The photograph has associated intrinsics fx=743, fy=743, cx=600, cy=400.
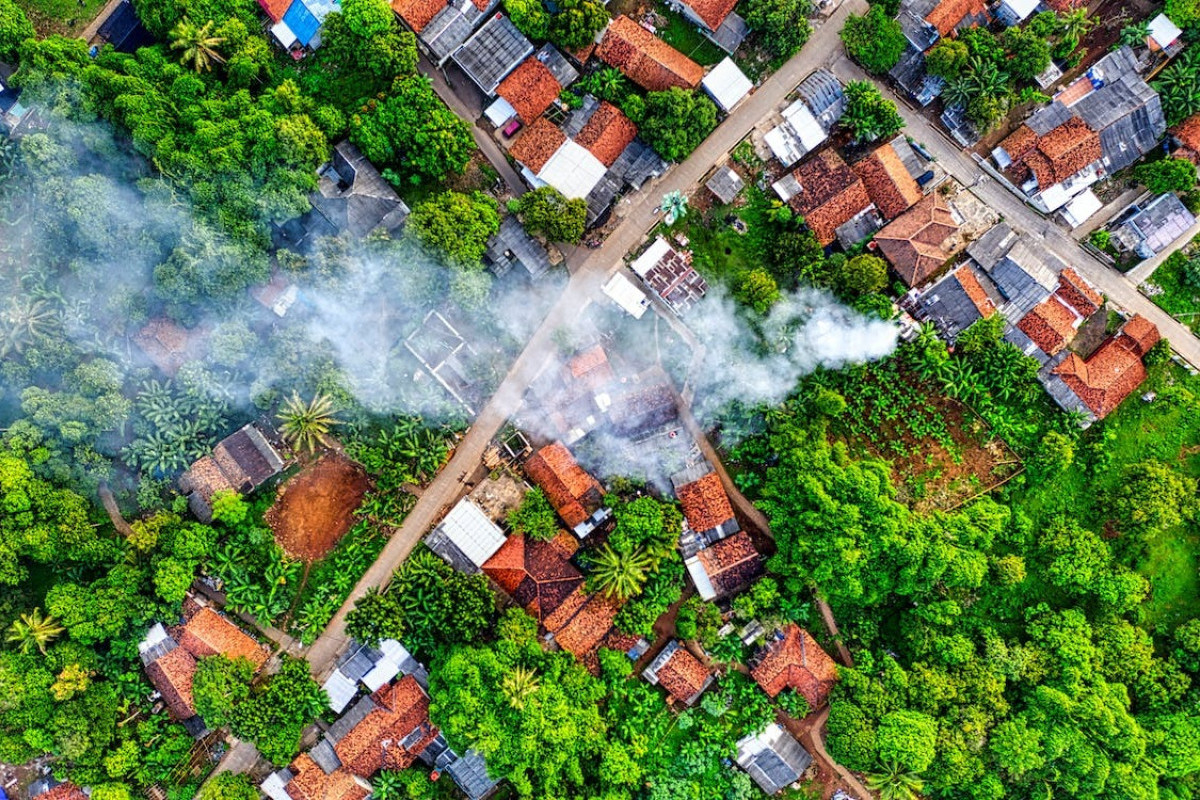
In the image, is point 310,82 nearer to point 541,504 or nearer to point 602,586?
point 541,504

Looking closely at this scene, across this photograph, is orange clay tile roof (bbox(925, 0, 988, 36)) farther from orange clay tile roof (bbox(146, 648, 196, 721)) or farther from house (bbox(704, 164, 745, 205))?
orange clay tile roof (bbox(146, 648, 196, 721))

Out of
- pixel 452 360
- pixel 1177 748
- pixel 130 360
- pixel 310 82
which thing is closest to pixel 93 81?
pixel 310 82

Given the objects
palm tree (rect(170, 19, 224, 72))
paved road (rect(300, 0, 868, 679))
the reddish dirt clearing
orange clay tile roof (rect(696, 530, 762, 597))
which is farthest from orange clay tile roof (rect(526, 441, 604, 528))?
palm tree (rect(170, 19, 224, 72))

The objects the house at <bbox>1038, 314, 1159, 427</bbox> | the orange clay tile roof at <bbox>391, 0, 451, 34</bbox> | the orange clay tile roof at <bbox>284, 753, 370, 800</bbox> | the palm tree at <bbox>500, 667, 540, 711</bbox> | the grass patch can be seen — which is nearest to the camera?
the palm tree at <bbox>500, 667, 540, 711</bbox>

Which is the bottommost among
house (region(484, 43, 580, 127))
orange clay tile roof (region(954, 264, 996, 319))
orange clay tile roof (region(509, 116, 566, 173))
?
orange clay tile roof (region(954, 264, 996, 319))

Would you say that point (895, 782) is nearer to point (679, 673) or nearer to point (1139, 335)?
point (679, 673)

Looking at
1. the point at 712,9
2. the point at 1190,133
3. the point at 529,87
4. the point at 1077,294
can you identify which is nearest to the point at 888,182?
the point at 1077,294

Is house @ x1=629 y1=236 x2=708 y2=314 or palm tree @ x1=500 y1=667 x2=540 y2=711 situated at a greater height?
house @ x1=629 y1=236 x2=708 y2=314

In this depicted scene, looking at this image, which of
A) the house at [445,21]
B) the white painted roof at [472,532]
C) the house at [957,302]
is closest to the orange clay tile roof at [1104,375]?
the house at [957,302]
